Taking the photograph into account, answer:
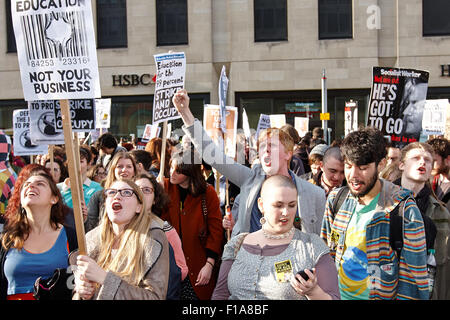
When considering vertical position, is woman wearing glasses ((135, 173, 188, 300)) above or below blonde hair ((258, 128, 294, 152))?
below

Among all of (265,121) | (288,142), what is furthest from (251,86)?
(288,142)

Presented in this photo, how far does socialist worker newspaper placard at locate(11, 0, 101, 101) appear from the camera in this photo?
3.80 m

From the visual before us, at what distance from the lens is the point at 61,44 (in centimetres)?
381

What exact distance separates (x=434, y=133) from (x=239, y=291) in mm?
8654

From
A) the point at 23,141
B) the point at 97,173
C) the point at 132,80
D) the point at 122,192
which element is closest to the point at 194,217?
the point at 122,192

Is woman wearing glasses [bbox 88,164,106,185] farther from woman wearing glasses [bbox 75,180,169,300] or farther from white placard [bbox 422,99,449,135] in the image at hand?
white placard [bbox 422,99,449,135]

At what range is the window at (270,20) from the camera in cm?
2159

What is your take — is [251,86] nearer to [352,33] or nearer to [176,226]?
[352,33]

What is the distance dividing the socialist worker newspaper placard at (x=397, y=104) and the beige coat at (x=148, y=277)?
4.04 m

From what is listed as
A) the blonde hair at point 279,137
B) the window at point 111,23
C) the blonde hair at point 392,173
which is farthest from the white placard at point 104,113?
the blonde hair at point 279,137

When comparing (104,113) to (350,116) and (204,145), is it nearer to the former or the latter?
(350,116)

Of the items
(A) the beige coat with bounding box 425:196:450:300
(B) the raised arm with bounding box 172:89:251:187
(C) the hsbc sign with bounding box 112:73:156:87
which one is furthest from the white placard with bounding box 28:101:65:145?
(C) the hsbc sign with bounding box 112:73:156:87

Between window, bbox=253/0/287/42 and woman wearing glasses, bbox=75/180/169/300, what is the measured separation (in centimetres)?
1879

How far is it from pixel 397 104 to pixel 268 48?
48.7 feet
